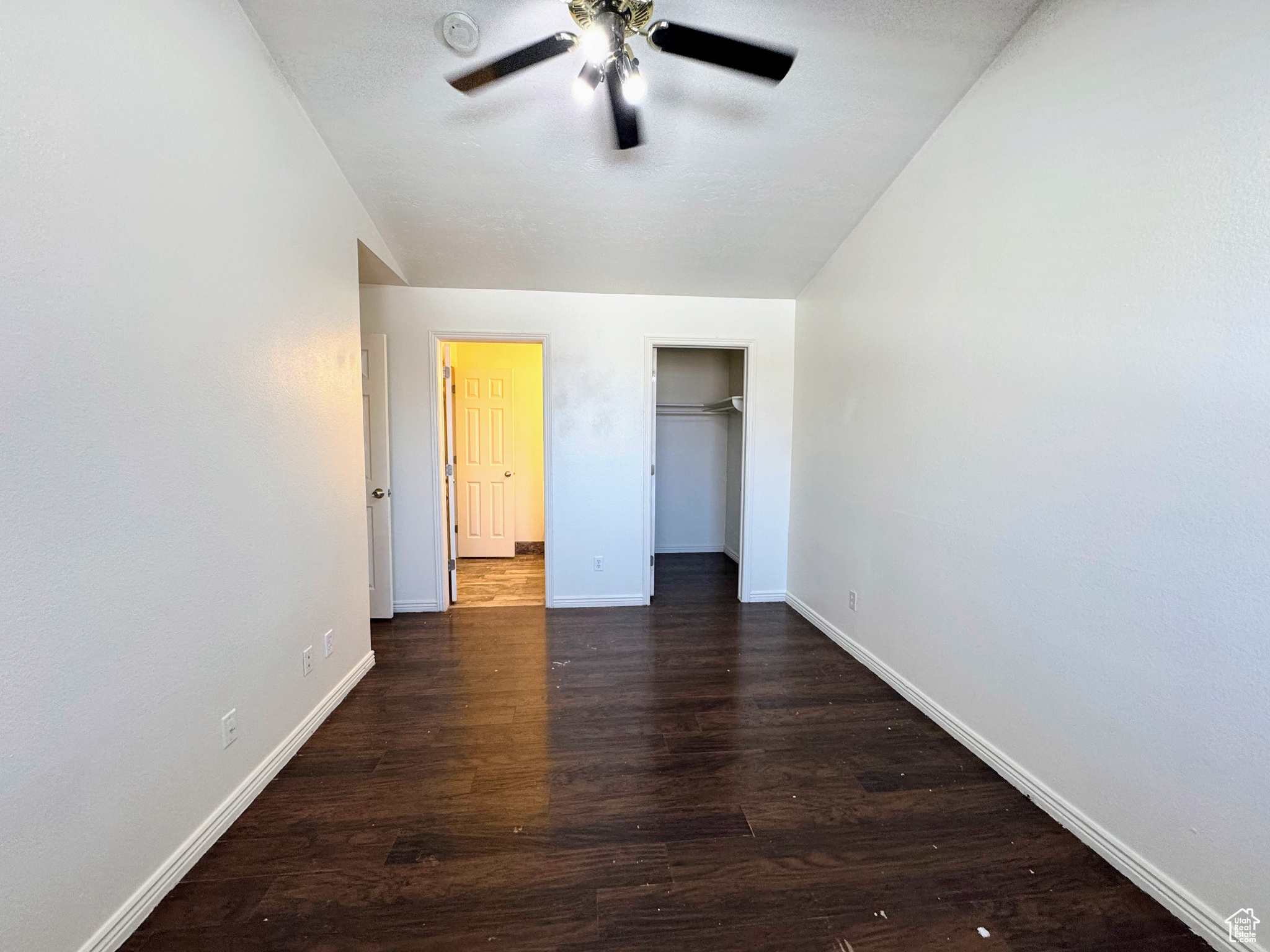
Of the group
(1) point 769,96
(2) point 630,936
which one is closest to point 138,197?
(1) point 769,96

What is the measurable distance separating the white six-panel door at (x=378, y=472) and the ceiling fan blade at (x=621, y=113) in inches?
86.1

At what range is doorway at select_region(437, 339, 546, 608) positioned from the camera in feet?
15.9

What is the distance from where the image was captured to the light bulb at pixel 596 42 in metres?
1.39

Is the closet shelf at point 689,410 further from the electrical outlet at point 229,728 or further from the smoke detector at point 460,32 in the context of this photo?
the electrical outlet at point 229,728

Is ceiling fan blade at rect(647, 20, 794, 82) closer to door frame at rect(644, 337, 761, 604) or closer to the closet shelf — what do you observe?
door frame at rect(644, 337, 761, 604)

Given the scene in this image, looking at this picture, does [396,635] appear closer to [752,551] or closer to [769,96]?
[752,551]

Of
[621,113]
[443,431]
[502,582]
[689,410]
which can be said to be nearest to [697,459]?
[689,410]

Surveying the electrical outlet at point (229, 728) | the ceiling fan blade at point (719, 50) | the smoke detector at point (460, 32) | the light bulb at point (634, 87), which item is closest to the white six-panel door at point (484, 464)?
the smoke detector at point (460, 32)

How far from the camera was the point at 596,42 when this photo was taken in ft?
4.58

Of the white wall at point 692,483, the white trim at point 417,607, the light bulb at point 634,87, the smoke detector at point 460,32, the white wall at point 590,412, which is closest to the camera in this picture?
the light bulb at point 634,87

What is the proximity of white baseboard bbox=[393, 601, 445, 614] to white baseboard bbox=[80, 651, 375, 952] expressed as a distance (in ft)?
4.17

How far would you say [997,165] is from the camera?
6.08 feet

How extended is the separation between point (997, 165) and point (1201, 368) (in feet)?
3.58

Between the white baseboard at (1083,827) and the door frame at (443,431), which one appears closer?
the white baseboard at (1083,827)
